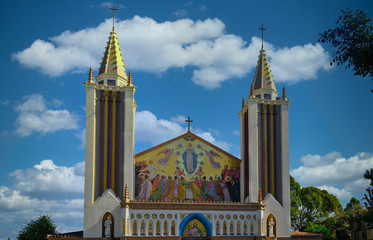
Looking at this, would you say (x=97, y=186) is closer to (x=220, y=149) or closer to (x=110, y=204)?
(x=110, y=204)

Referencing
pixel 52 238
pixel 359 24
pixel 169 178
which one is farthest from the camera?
pixel 169 178

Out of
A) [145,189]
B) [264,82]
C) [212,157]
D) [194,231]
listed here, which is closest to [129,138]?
[145,189]

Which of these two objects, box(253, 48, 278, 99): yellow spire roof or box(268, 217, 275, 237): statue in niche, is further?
box(253, 48, 278, 99): yellow spire roof

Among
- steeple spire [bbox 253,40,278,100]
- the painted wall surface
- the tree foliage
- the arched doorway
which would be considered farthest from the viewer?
the tree foliage

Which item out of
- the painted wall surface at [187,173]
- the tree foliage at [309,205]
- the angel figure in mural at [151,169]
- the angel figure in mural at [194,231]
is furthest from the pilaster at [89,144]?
the tree foliage at [309,205]

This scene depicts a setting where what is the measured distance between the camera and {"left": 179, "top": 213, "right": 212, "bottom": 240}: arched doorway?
30.5 metres

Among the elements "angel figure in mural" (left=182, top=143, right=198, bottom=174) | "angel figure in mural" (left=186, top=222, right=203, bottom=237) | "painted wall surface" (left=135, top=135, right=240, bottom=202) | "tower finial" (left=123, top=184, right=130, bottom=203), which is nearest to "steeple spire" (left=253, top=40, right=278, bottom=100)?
"painted wall surface" (left=135, top=135, right=240, bottom=202)

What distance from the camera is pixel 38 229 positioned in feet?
138

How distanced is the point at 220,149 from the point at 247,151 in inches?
77.3

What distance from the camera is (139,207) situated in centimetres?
3000

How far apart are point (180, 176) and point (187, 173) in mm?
530

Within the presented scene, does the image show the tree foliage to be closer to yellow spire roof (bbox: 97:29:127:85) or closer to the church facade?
the church facade

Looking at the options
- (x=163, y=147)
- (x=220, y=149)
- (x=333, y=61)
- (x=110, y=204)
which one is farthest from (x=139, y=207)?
(x=333, y=61)

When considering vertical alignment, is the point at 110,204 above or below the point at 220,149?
below
